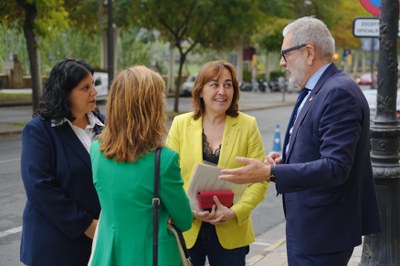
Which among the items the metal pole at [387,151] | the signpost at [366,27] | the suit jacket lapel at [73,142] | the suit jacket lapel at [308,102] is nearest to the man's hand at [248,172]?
the suit jacket lapel at [308,102]

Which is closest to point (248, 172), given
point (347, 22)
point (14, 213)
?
point (14, 213)

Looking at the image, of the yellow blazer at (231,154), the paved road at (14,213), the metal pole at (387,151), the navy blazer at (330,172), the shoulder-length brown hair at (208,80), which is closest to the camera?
the navy blazer at (330,172)

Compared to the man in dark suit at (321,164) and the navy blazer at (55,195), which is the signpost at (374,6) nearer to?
the man in dark suit at (321,164)

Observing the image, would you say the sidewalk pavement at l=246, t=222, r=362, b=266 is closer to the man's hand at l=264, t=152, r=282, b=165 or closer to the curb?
the curb

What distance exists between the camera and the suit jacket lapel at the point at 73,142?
307 centimetres

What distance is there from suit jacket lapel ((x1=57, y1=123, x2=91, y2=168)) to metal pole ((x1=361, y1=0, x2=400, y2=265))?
2.47 meters

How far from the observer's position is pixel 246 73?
195 ft

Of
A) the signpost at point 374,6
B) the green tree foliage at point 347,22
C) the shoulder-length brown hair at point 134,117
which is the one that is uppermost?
the green tree foliage at point 347,22

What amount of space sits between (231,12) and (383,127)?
20.4 meters

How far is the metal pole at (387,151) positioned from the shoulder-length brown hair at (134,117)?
98.2 inches

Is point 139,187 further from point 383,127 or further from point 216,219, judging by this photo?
point 383,127

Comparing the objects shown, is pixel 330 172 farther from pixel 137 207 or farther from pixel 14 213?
pixel 14 213

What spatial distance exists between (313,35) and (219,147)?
95 cm

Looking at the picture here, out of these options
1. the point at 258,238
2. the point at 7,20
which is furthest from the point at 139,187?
A: the point at 7,20
